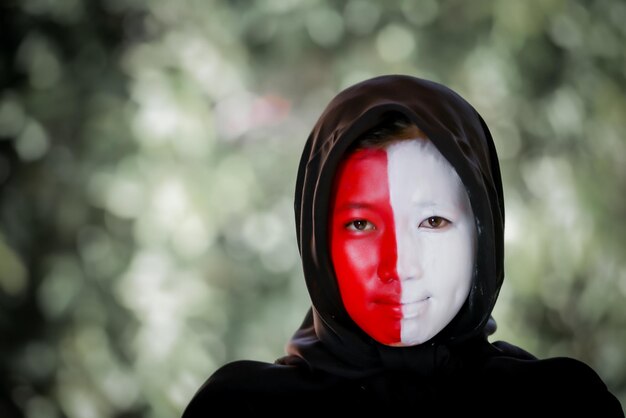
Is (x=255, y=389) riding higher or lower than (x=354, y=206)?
lower

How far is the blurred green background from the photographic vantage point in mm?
2285

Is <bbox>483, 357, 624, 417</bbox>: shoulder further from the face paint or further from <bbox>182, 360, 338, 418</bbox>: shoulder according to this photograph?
<bbox>182, 360, 338, 418</bbox>: shoulder

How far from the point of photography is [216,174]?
231 centimetres

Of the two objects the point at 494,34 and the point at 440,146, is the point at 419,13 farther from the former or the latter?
the point at 440,146

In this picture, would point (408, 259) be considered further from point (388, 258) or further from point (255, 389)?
point (255, 389)

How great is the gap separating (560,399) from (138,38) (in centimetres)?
160

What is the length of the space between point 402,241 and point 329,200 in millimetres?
110

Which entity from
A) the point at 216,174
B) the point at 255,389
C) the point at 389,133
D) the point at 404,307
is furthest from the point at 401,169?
the point at 216,174

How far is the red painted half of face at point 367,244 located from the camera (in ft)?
3.48

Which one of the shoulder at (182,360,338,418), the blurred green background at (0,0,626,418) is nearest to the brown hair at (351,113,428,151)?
the shoulder at (182,360,338,418)

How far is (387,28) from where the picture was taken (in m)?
2.39

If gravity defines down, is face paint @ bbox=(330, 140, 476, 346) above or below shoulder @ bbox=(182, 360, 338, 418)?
above

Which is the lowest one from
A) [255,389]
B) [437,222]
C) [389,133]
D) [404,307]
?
[255,389]

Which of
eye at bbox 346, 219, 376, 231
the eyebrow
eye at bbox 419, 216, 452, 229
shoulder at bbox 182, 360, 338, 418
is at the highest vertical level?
the eyebrow
